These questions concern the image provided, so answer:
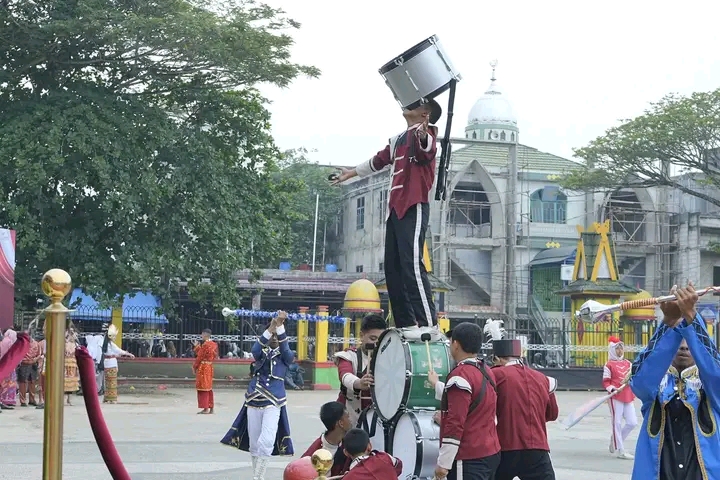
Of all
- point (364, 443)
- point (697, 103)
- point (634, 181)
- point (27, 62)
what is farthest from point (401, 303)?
point (634, 181)

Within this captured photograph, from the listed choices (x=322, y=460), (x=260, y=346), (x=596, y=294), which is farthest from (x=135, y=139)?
(x=322, y=460)

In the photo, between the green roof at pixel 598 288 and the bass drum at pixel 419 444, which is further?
the green roof at pixel 598 288

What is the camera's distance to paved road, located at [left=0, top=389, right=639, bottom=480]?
41.6 feet

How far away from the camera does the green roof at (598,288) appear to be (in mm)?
33044

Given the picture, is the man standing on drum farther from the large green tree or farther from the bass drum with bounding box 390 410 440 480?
the large green tree

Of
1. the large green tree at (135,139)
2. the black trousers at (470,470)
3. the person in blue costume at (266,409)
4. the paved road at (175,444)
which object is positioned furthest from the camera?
the large green tree at (135,139)

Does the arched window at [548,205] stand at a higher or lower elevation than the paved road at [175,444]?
higher

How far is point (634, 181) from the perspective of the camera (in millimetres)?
41062

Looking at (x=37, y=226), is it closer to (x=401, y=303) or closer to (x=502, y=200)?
(x=401, y=303)

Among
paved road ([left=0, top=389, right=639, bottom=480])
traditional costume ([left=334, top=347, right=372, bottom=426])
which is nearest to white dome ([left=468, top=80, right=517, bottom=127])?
paved road ([left=0, top=389, right=639, bottom=480])

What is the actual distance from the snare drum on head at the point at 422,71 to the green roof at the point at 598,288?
25890 millimetres

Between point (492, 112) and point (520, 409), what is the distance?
44381 mm

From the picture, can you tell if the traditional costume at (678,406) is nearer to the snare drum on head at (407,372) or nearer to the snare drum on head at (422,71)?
the snare drum on head at (407,372)

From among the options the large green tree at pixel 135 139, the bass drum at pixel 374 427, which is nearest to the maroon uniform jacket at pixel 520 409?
the bass drum at pixel 374 427
